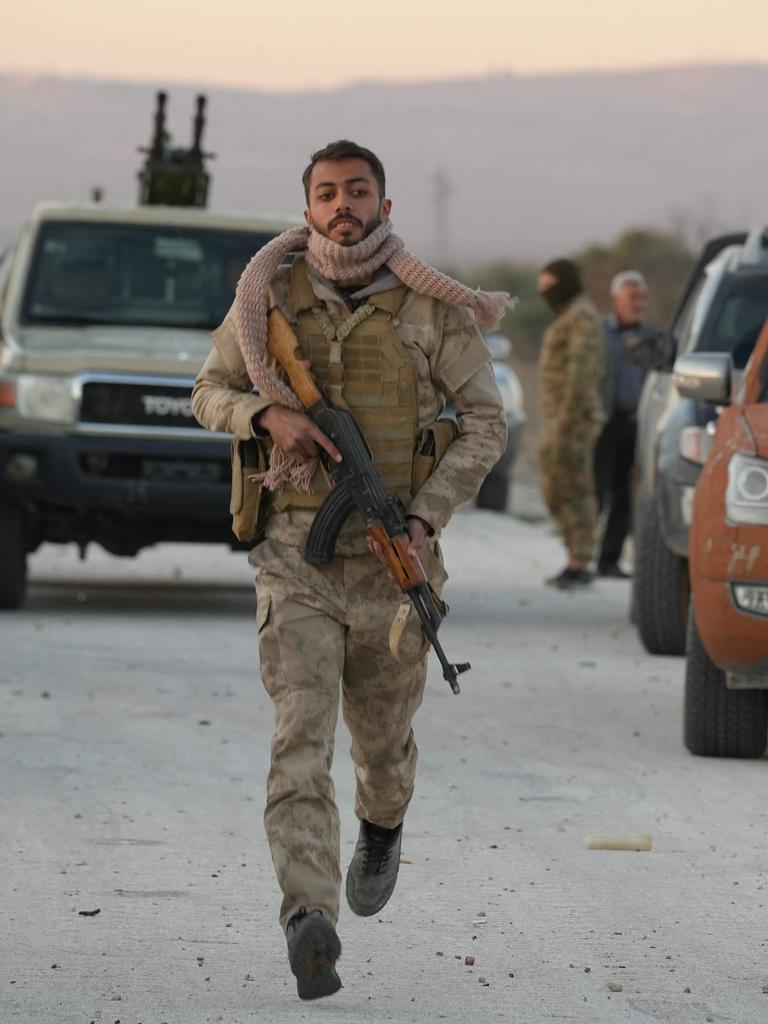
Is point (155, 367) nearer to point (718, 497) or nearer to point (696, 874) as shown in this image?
point (718, 497)

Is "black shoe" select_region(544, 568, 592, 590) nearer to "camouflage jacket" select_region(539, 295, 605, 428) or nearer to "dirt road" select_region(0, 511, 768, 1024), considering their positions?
"camouflage jacket" select_region(539, 295, 605, 428)

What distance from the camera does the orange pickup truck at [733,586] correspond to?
8383 millimetres

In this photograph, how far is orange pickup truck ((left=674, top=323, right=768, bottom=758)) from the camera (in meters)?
8.38

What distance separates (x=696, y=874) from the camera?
22.1 ft

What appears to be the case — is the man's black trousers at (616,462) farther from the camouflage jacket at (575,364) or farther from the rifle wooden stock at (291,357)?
the rifle wooden stock at (291,357)

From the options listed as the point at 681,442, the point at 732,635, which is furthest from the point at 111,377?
the point at 732,635

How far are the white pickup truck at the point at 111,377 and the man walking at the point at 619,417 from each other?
9.76ft

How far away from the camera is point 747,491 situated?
845 cm

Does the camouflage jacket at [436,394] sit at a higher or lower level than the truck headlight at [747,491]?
higher

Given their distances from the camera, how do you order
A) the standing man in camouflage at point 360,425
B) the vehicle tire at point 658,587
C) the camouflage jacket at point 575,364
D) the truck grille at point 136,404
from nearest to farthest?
the standing man in camouflage at point 360,425
the vehicle tire at point 658,587
the truck grille at point 136,404
the camouflage jacket at point 575,364

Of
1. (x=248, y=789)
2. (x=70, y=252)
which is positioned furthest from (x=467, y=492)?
(x=70, y=252)

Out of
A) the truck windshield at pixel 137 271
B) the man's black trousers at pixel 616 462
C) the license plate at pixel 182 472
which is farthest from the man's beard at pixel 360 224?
the man's black trousers at pixel 616 462

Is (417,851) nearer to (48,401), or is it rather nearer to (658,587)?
(658,587)

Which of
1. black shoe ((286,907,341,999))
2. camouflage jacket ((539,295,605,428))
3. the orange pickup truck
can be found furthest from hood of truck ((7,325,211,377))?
black shoe ((286,907,341,999))
